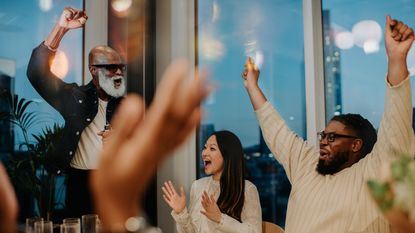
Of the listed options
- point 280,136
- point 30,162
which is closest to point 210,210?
point 280,136

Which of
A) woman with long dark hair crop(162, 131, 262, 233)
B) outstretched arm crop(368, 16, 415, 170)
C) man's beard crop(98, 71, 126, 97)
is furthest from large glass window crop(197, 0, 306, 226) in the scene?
outstretched arm crop(368, 16, 415, 170)

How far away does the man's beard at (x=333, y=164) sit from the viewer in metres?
2.30

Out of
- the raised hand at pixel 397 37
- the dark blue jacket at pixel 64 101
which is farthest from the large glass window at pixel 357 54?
the dark blue jacket at pixel 64 101

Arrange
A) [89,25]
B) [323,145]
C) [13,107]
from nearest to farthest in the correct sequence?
[323,145] → [13,107] → [89,25]

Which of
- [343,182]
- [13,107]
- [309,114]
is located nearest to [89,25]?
[13,107]

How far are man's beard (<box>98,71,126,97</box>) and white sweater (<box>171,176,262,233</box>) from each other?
0.92 meters

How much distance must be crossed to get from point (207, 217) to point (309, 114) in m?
1.11

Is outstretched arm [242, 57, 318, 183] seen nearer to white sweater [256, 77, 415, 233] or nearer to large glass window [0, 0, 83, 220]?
white sweater [256, 77, 415, 233]

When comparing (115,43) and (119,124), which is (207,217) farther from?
(119,124)

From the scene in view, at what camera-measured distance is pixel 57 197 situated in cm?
285

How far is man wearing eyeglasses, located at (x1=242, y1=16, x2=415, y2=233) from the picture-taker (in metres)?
1.85

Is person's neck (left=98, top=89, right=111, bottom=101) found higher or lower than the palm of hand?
higher

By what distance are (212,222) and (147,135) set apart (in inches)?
103

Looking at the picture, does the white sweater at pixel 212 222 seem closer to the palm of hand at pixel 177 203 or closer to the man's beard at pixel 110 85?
the palm of hand at pixel 177 203
